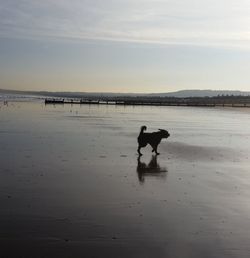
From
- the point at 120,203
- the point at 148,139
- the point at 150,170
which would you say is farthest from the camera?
the point at 148,139

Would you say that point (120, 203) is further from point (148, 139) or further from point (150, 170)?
point (148, 139)

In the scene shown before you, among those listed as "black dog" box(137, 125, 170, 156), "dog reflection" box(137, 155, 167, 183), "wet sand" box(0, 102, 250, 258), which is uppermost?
"black dog" box(137, 125, 170, 156)

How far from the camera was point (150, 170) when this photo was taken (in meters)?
15.7

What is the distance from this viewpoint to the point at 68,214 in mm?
9570

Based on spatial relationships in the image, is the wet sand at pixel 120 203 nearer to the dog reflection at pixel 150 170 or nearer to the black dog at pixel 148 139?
the dog reflection at pixel 150 170

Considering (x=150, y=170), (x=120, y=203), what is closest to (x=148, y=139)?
(x=150, y=170)

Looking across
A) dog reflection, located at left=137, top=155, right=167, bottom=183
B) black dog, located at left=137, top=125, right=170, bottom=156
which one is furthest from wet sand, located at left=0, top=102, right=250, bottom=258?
black dog, located at left=137, top=125, right=170, bottom=156

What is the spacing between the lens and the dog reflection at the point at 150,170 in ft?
48.2

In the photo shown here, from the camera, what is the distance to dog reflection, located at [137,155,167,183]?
14677 millimetres

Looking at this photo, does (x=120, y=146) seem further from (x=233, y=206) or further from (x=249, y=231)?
(x=249, y=231)

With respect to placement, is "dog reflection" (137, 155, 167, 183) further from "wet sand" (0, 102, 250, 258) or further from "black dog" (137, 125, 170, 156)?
"black dog" (137, 125, 170, 156)

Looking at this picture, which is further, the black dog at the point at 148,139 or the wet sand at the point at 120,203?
the black dog at the point at 148,139

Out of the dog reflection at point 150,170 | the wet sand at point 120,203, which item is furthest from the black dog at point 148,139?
the dog reflection at point 150,170

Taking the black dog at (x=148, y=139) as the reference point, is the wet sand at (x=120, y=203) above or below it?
below
